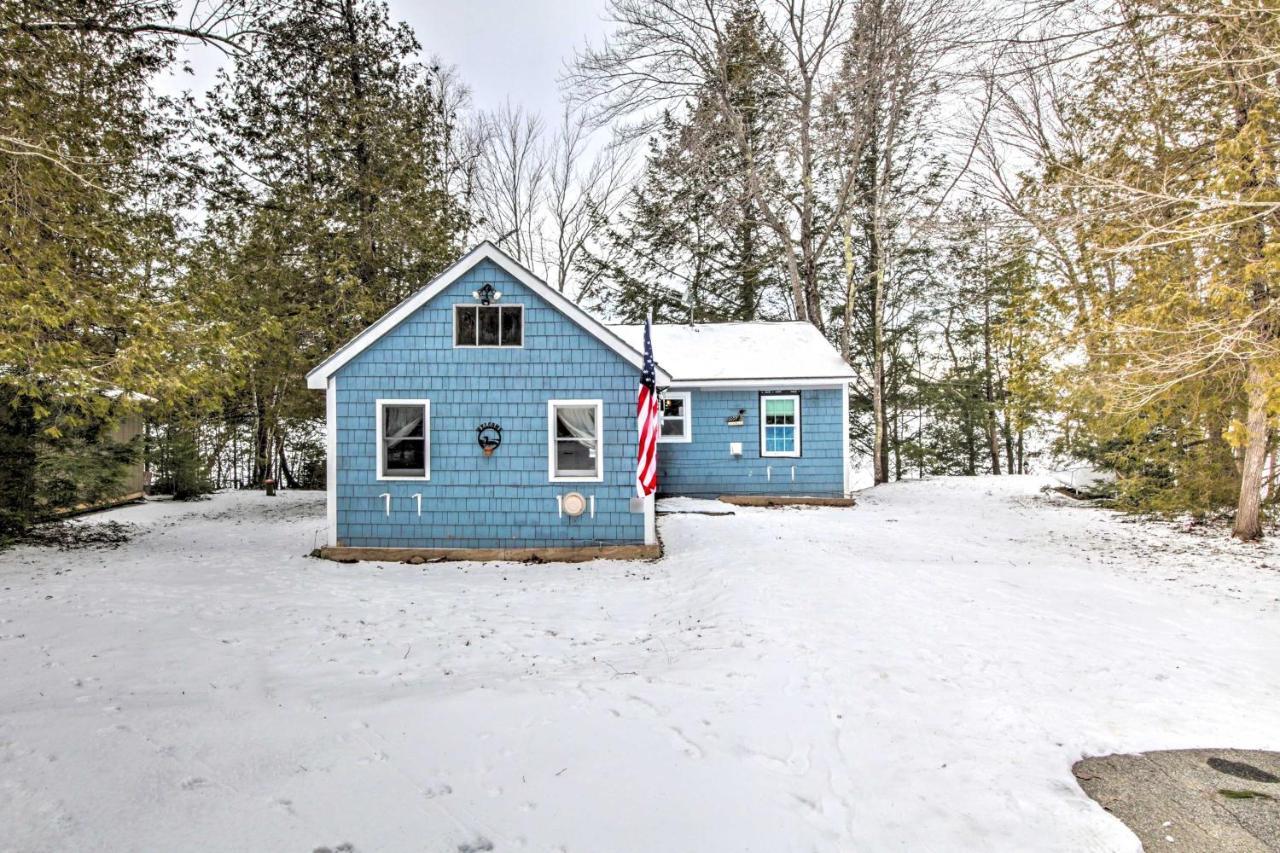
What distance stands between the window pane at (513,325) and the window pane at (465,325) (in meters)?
0.48

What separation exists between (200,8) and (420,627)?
26.2 ft

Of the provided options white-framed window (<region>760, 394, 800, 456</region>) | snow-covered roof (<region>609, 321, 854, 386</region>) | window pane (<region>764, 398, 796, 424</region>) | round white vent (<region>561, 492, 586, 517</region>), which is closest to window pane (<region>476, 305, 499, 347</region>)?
round white vent (<region>561, 492, 586, 517</region>)

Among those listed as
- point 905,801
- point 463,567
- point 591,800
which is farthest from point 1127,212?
point 463,567

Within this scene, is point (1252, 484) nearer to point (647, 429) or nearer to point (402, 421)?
point (647, 429)

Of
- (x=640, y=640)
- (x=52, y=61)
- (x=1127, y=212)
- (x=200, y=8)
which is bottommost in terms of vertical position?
(x=640, y=640)

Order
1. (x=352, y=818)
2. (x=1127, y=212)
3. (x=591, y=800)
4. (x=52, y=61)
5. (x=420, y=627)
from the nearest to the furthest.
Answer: (x=352, y=818) < (x=591, y=800) < (x=420, y=627) < (x=1127, y=212) < (x=52, y=61)

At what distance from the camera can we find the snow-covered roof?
14.7 metres

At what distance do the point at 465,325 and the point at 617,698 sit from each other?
271 inches

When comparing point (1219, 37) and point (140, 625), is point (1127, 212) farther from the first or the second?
point (140, 625)

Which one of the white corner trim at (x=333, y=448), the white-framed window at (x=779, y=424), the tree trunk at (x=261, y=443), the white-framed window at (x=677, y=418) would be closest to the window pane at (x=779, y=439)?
the white-framed window at (x=779, y=424)

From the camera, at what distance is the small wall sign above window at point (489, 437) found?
953cm

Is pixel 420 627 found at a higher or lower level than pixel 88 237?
lower

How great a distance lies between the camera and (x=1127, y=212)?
6684 millimetres

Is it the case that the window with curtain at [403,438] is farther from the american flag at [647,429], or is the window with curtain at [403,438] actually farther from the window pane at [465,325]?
the american flag at [647,429]
